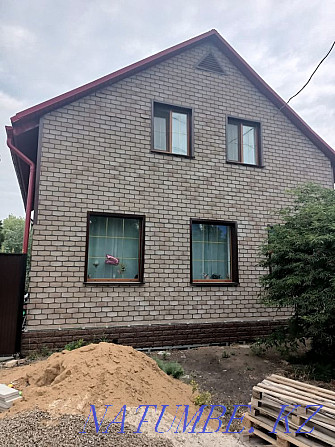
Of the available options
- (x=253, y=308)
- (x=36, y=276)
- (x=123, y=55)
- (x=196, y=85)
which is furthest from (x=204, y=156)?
(x=123, y=55)

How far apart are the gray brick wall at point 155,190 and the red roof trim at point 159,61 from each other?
162mm

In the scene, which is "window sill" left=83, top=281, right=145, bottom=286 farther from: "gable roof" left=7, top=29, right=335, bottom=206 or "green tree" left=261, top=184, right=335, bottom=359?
"gable roof" left=7, top=29, right=335, bottom=206

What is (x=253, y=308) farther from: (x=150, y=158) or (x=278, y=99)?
(x=278, y=99)

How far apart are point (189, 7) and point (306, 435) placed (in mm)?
8482

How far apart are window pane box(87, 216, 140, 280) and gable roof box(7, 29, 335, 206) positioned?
8.22 feet

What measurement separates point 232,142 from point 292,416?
6.96 m

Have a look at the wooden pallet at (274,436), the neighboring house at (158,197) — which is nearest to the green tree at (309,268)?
the neighboring house at (158,197)

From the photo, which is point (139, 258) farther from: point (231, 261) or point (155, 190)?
point (231, 261)

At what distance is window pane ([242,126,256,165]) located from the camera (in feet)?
28.5

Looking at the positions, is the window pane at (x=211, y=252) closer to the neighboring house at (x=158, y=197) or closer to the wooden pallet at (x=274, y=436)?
the neighboring house at (x=158, y=197)

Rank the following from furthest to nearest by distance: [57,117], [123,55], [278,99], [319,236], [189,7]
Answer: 1. [123,55]
2. [278,99]
3. [189,7]
4. [57,117]
5. [319,236]

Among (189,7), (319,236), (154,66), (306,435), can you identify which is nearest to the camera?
(306,435)

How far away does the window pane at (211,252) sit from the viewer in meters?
7.70

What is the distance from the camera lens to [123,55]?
38.2ft
